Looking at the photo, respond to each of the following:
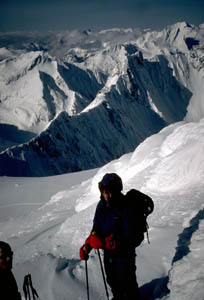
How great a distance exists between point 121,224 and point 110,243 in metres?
0.30

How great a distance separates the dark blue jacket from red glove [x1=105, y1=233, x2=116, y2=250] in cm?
5

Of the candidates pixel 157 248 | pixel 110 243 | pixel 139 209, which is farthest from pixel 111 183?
pixel 157 248

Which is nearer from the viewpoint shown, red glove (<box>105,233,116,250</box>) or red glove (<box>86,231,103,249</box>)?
red glove (<box>105,233,116,250</box>)

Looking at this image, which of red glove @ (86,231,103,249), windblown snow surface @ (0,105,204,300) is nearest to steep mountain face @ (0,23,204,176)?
windblown snow surface @ (0,105,204,300)

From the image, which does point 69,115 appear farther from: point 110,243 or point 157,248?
point 110,243

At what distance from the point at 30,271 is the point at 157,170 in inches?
247

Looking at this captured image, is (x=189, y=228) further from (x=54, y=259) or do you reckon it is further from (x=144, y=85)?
(x=144, y=85)

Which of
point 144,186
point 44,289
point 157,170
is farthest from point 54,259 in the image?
point 157,170

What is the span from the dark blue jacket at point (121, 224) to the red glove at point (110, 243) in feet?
0.17

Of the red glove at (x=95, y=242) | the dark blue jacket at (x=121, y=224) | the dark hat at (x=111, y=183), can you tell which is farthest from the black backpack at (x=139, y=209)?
the red glove at (x=95, y=242)

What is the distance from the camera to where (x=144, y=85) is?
19338cm

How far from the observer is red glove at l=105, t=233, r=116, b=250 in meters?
3.47

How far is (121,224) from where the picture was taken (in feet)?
11.5

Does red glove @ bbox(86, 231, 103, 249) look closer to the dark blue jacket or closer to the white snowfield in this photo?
the dark blue jacket
